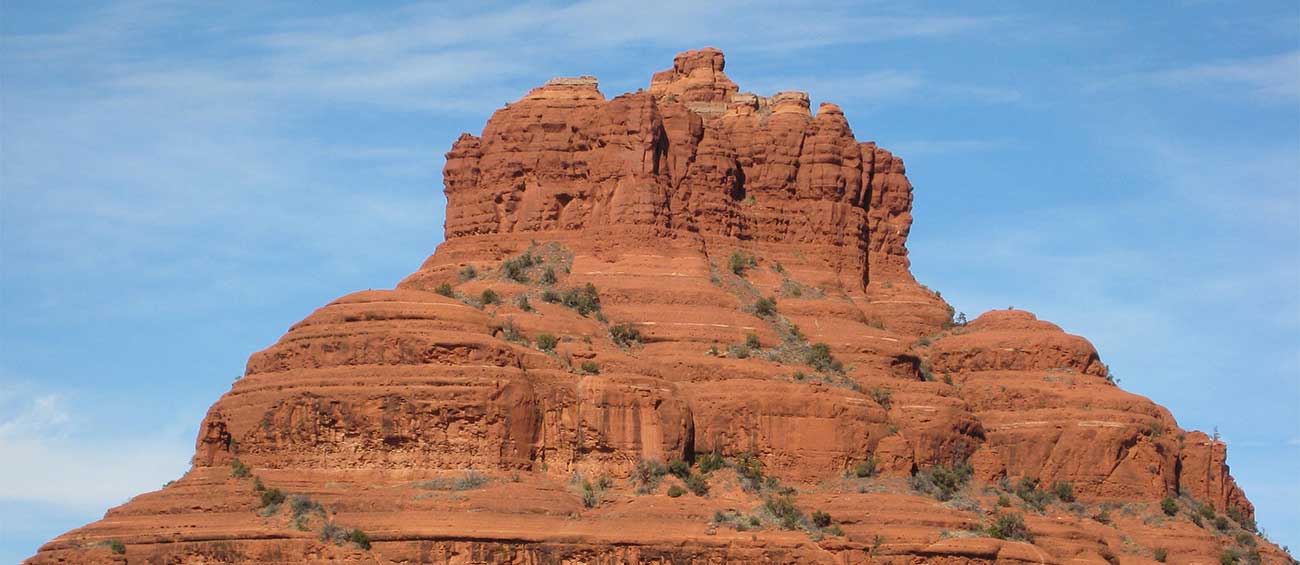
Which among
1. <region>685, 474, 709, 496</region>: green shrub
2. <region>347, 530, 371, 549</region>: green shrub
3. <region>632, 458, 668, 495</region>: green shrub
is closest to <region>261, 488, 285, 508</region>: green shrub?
<region>347, 530, 371, 549</region>: green shrub

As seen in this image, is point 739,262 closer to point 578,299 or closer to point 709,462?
point 578,299

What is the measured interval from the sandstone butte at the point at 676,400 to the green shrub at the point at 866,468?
0.10 meters

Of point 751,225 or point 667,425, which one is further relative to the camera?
point 751,225

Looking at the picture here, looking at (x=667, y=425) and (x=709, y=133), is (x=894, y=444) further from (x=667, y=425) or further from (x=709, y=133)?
(x=709, y=133)

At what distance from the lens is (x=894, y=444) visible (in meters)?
112

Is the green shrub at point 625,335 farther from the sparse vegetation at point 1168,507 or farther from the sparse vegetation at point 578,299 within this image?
the sparse vegetation at point 1168,507

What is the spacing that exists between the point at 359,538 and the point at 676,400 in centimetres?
1361

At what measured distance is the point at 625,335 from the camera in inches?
4434

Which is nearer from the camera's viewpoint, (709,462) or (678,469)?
(678,469)

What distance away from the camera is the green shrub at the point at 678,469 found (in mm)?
Answer: 106750

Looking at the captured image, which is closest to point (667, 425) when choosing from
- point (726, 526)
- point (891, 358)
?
point (726, 526)

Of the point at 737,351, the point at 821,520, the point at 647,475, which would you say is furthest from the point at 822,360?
the point at 647,475

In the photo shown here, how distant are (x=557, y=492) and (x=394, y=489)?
5.01 meters

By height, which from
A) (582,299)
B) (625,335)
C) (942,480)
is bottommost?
(942,480)
